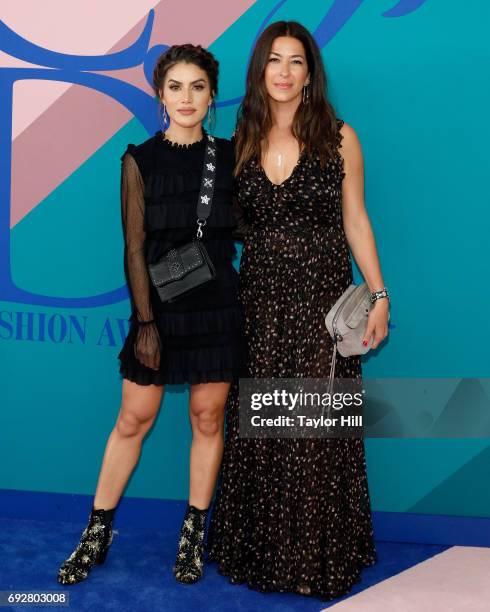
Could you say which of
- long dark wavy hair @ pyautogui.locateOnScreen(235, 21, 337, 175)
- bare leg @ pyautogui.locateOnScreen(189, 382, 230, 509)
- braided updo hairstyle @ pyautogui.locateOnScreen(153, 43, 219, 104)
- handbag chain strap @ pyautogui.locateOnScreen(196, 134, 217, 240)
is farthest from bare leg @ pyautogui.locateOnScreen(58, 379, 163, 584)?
braided updo hairstyle @ pyautogui.locateOnScreen(153, 43, 219, 104)

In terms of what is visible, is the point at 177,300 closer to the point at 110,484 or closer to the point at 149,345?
the point at 149,345

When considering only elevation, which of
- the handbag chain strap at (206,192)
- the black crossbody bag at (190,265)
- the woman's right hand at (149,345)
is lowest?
the woman's right hand at (149,345)

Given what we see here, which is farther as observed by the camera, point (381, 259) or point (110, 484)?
point (381, 259)

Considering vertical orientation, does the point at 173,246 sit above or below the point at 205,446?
above

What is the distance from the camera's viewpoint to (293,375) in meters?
2.76

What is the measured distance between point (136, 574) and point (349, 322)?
47.9 inches

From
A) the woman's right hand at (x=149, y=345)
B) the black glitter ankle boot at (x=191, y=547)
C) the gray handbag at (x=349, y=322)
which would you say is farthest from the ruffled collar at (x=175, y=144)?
the black glitter ankle boot at (x=191, y=547)

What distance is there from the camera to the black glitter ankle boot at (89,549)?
9.22ft

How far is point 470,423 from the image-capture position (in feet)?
10.4

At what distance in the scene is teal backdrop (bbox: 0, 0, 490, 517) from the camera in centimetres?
295

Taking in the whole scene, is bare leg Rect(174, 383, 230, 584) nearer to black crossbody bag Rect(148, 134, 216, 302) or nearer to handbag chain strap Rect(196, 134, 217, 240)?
black crossbody bag Rect(148, 134, 216, 302)

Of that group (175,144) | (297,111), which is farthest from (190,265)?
(297,111)

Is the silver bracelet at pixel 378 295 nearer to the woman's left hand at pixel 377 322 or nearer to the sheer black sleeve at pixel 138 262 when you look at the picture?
the woman's left hand at pixel 377 322

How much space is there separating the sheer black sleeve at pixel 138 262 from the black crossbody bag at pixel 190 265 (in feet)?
0.16
